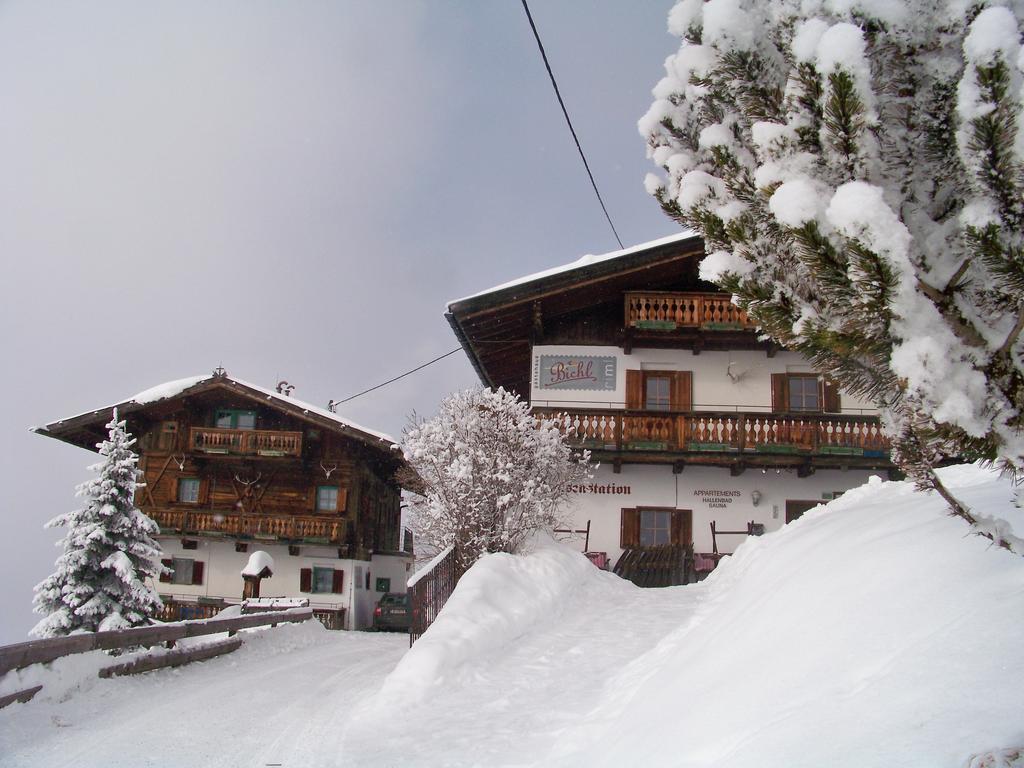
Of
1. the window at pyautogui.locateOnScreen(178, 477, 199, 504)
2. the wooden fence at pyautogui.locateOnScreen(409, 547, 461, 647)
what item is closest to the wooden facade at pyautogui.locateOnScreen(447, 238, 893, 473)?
the wooden fence at pyautogui.locateOnScreen(409, 547, 461, 647)

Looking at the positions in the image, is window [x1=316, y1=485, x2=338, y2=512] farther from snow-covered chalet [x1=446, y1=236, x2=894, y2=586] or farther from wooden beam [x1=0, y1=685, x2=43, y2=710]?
wooden beam [x1=0, y1=685, x2=43, y2=710]

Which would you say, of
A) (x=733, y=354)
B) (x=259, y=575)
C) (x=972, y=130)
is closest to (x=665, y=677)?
(x=972, y=130)

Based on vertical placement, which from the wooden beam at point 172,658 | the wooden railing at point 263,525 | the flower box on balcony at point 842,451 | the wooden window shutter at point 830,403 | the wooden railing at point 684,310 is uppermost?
the wooden railing at point 684,310

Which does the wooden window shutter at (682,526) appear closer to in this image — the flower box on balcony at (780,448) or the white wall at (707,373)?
the flower box on balcony at (780,448)

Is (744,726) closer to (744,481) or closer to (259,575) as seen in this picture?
(744,481)

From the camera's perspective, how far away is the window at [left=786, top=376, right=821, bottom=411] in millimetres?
20938

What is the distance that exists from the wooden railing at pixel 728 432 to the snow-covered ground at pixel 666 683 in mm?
6784

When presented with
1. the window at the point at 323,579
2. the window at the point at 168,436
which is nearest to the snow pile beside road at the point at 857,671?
the window at the point at 323,579

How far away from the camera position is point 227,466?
99.0ft

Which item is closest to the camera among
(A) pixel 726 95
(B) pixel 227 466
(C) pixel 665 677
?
(A) pixel 726 95

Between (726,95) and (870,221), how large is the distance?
1361mm

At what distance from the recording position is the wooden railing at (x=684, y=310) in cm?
1997

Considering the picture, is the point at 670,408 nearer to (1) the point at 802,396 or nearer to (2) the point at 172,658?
(1) the point at 802,396

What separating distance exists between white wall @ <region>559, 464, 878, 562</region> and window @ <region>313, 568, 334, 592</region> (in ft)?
41.1
